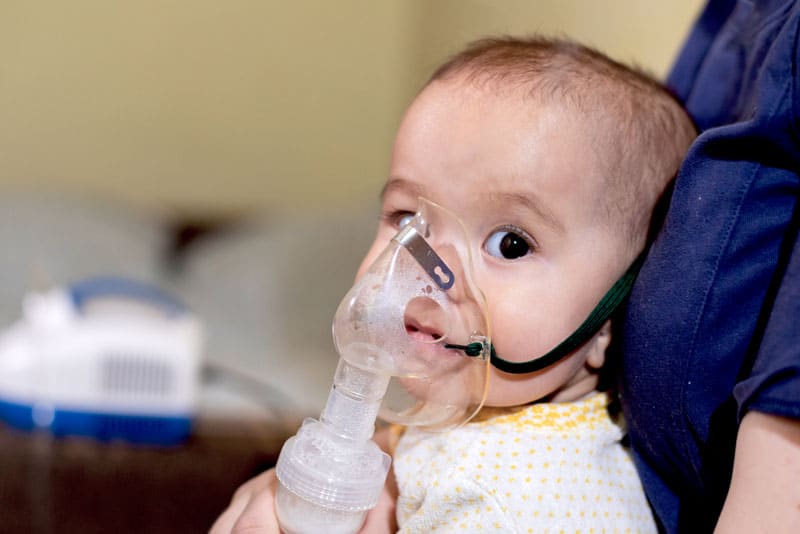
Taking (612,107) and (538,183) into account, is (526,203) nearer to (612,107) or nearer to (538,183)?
(538,183)

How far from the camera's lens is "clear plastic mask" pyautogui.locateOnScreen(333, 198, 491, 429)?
0.76 meters

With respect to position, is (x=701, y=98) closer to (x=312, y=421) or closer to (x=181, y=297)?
(x=312, y=421)

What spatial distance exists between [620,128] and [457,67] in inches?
6.4

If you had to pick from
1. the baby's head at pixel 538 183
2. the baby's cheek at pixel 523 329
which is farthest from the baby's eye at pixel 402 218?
the baby's cheek at pixel 523 329

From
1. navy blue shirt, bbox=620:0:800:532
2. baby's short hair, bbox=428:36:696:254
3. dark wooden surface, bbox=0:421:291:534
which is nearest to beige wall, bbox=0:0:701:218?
dark wooden surface, bbox=0:421:291:534

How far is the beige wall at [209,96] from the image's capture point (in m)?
3.10

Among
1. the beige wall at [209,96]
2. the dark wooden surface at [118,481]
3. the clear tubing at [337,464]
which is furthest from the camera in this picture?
the beige wall at [209,96]

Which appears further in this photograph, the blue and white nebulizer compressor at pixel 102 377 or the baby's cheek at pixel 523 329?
the blue and white nebulizer compressor at pixel 102 377

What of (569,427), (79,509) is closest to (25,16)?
(79,509)

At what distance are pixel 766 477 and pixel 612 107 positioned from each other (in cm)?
38

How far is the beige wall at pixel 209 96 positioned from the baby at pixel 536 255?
2.13 meters

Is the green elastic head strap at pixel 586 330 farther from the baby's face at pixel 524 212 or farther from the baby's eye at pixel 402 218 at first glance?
the baby's eye at pixel 402 218

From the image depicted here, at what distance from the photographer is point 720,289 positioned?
0.67 m

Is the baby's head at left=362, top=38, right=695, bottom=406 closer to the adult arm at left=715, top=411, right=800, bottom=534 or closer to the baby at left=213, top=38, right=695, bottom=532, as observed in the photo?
the baby at left=213, top=38, right=695, bottom=532
